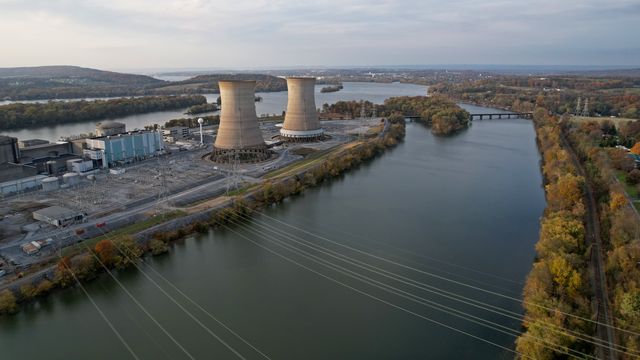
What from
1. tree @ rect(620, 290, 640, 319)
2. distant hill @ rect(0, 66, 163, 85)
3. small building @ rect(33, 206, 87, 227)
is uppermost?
distant hill @ rect(0, 66, 163, 85)

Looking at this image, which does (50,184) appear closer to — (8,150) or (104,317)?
(8,150)

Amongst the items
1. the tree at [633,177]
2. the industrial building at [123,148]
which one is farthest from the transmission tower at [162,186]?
the tree at [633,177]

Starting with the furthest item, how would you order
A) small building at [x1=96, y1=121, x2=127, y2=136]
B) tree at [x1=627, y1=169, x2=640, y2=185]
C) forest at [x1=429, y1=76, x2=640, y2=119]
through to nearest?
1. forest at [x1=429, y1=76, x2=640, y2=119]
2. small building at [x1=96, y1=121, x2=127, y2=136]
3. tree at [x1=627, y1=169, x2=640, y2=185]

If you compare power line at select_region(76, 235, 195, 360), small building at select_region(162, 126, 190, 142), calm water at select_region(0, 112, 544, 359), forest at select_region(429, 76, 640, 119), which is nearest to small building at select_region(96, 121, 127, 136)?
small building at select_region(162, 126, 190, 142)

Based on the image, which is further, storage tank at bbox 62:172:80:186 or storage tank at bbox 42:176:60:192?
storage tank at bbox 62:172:80:186

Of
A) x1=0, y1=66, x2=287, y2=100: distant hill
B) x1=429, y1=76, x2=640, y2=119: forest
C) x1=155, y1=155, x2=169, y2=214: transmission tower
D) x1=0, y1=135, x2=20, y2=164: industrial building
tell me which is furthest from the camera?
x1=0, y1=66, x2=287, y2=100: distant hill

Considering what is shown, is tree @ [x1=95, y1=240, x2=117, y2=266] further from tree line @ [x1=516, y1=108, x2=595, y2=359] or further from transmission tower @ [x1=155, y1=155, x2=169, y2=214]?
tree line @ [x1=516, y1=108, x2=595, y2=359]

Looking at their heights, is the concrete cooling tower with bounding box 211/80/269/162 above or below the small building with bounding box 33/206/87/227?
above
